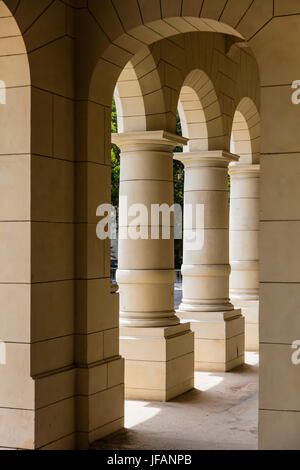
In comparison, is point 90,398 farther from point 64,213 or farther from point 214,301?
point 214,301

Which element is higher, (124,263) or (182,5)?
(182,5)


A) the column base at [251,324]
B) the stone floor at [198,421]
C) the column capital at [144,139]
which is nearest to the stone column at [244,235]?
the column base at [251,324]

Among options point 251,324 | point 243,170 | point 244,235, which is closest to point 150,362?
point 251,324

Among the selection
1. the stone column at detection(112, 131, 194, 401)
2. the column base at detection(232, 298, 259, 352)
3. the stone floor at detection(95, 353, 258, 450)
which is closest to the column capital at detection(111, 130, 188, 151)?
the stone column at detection(112, 131, 194, 401)

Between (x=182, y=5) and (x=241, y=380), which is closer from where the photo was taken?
(x=182, y=5)

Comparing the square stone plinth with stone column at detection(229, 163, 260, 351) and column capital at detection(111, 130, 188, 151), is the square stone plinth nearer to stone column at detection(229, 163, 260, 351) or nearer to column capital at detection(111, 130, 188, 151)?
column capital at detection(111, 130, 188, 151)

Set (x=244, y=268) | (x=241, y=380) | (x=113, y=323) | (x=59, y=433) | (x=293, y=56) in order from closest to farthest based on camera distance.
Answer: (x=293, y=56) < (x=59, y=433) < (x=113, y=323) < (x=241, y=380) < (x=244, y=268)

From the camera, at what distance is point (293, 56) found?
9500 millimetres

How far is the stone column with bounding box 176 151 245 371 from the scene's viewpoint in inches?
675

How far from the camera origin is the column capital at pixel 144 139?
45.4 ft

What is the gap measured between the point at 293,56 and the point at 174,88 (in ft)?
17.4

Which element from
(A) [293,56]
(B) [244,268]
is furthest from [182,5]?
(B) [244,268]

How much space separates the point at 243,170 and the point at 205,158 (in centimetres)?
407

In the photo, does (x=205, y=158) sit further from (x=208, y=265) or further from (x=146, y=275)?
(x=146, y=275)
